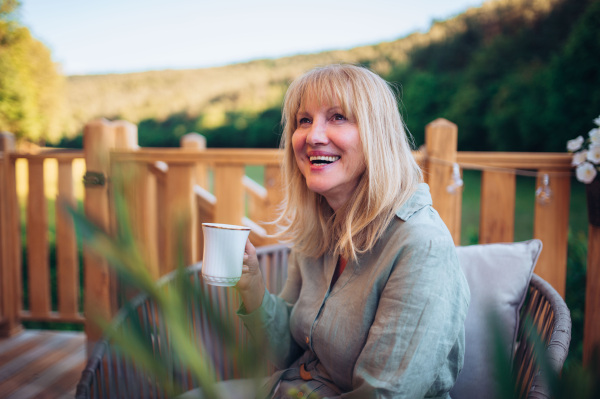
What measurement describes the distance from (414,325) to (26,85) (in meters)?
8.91

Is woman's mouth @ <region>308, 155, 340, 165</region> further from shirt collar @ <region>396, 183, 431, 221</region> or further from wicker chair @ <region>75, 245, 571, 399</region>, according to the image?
wicker chair @ <region>75, 245, 571, 399</region>

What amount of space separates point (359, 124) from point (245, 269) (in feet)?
1.53

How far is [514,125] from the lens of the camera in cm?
546

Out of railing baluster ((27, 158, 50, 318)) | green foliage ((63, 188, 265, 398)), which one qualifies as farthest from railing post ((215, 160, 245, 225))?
green foliage ((63, 188, 265, 398))

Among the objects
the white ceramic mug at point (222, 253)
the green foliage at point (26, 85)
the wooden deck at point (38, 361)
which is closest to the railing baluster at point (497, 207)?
the white ceramic mug at point (222, 253)

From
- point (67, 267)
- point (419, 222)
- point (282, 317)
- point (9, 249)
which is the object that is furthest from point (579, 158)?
point (9, 249)

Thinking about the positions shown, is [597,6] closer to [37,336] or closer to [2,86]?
[37,336]

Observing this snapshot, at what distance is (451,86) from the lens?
253 inches

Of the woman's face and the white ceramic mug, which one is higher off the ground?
the woman's face

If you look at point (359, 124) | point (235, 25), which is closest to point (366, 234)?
point (359, 124)

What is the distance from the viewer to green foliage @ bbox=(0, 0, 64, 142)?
722 centimetres

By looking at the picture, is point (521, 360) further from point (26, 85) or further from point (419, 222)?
point (26, 85)

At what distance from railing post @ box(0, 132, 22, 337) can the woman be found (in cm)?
211

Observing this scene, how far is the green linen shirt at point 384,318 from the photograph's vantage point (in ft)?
2.87
